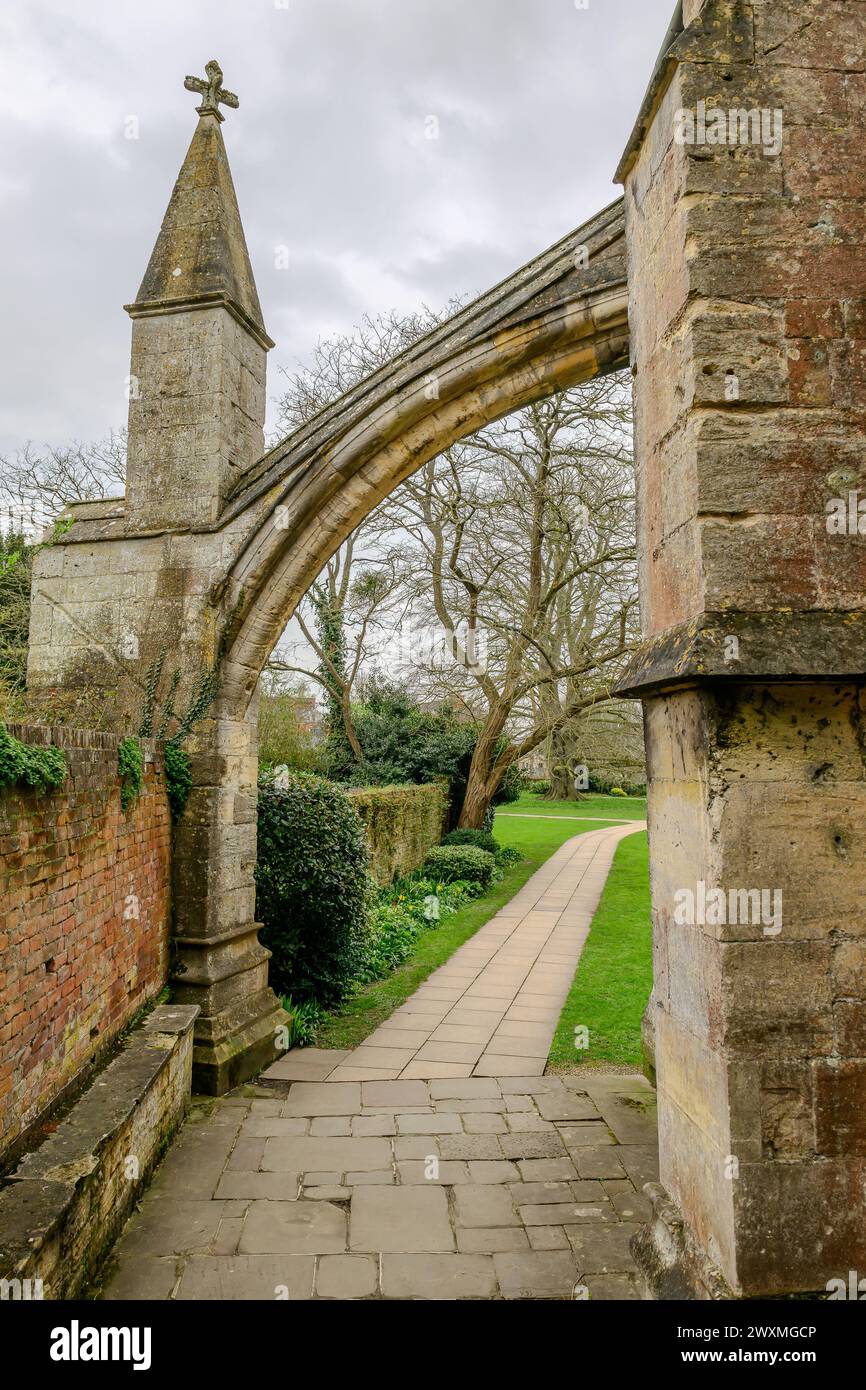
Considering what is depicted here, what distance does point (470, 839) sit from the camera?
13922 mm

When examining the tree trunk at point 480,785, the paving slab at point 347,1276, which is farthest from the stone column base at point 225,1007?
the tree trunk at point 480,785

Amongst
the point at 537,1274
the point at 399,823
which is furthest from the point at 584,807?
the point at 537,1274

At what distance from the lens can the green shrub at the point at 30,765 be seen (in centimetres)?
265

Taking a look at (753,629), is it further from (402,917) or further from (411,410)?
(402,917)

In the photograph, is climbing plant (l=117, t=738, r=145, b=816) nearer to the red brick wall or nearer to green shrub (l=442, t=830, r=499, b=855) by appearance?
the red brick wall

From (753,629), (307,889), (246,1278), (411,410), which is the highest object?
(411,410)

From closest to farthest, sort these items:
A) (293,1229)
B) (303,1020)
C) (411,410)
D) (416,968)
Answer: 1. (293,1229)
2. (411,410)
3. (303,1020)
4. (416,968)

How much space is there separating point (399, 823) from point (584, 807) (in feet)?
64.0

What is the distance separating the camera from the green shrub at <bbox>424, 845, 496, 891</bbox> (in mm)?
12227

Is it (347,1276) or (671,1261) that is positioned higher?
(671,1261)

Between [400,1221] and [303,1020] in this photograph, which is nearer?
[400,1221]

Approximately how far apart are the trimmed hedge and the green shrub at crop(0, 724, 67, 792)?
5680mm

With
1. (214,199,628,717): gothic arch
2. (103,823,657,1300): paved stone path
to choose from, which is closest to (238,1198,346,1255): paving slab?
(103,823,657,1300): paved stone path

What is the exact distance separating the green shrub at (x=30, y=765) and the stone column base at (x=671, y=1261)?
235 centimetres
